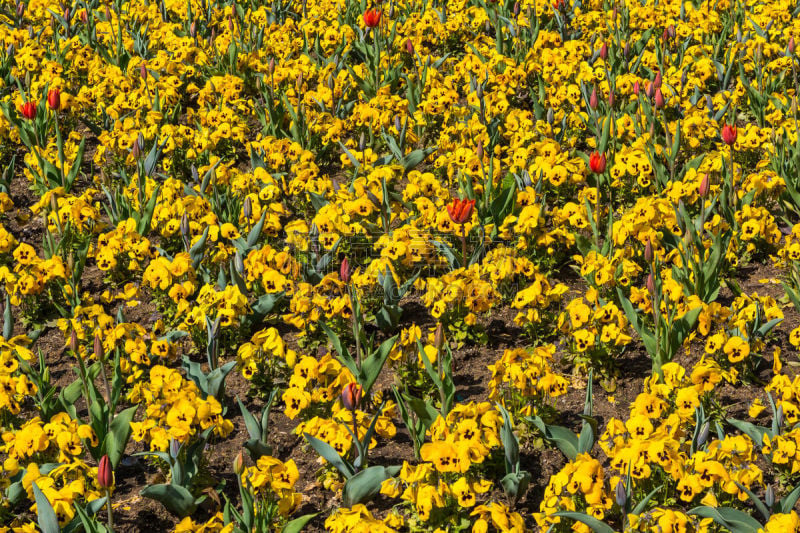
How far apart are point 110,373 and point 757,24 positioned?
608 cm

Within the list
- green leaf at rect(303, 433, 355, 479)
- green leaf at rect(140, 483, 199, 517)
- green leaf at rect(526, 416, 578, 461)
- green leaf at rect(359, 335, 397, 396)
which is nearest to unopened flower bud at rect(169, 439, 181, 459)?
green leaf at rect(140, 483, 199, 517)

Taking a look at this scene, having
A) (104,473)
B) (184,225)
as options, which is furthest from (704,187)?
(104,473)

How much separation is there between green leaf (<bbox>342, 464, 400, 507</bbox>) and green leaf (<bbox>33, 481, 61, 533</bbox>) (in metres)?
1.14

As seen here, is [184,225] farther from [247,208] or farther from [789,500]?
[789,500]

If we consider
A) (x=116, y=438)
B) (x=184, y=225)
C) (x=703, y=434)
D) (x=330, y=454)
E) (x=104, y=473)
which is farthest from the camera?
(x=184, y=225)

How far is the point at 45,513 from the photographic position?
3455 millimetres

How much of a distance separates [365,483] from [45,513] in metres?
1.24

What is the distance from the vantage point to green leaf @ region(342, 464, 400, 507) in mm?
3871

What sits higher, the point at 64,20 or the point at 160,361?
the point at 64,20

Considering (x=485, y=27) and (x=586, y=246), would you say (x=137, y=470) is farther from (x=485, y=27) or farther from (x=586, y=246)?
(x=485, y=27)

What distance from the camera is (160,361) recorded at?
4898 millimetres

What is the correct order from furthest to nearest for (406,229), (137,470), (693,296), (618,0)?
(618,0), (406,229), (693,296), (137,470)

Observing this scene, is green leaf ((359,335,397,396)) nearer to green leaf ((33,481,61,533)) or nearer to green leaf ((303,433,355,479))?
green leaf ((303,433,355,479))

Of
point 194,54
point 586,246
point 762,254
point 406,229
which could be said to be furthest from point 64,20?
point 762,254
